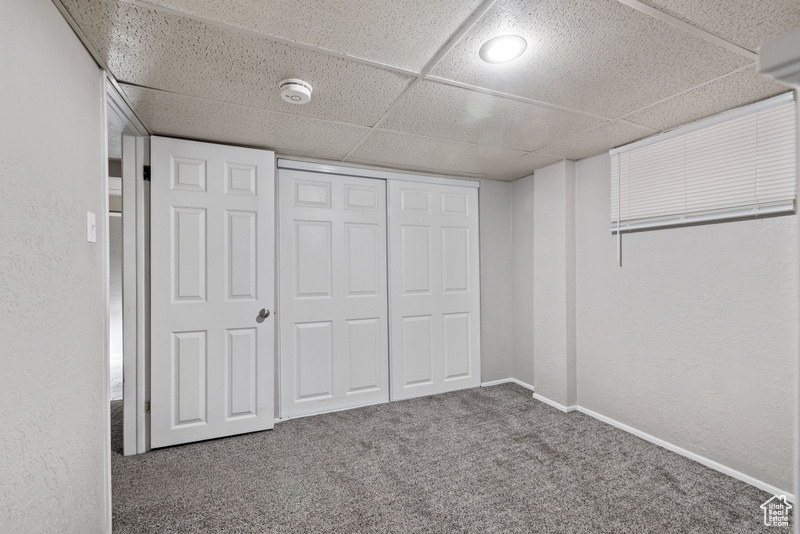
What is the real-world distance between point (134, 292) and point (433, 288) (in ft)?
7.98

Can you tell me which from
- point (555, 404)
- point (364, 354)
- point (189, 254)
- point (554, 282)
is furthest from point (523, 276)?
point (189, 254)

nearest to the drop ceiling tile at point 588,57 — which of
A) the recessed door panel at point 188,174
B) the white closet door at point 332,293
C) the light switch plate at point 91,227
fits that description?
the light switch plate at point 91,227

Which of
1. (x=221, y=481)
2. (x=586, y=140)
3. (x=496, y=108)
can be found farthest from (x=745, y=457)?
(x=221, y=481)

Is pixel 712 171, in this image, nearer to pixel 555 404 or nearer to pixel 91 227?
pixel 555 404

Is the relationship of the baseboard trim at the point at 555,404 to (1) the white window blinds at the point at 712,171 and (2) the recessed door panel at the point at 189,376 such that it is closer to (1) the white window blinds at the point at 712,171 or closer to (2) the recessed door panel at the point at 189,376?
(1) the white window blinds at the point at 712,171

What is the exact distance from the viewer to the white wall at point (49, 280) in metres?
1.06

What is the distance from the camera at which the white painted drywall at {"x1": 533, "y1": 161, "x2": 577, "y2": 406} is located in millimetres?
3301

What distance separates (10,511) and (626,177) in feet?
11.8

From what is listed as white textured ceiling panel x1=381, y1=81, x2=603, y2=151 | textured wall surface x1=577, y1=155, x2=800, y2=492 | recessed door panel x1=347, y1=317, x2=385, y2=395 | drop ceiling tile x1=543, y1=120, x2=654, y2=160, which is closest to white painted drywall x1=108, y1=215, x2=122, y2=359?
recessed door panel x1=347, y1=317, x2=385, y2=395

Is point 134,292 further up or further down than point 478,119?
further down

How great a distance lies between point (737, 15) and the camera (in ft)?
4.61

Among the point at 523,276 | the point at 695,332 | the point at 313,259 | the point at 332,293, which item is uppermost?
the point at 313,259

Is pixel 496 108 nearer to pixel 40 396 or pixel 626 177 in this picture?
pixel 626 177

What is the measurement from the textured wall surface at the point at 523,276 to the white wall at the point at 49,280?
11.3 feet
